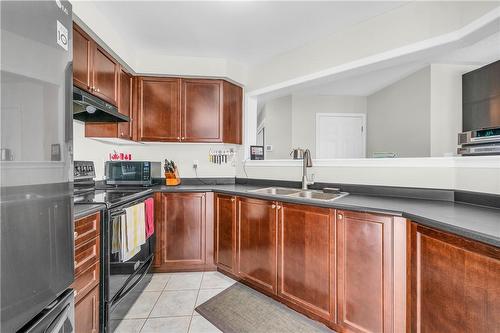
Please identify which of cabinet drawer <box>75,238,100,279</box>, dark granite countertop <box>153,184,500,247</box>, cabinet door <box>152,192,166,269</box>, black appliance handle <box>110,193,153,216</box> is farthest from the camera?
cabinet door <box>152,192,166,269</box>

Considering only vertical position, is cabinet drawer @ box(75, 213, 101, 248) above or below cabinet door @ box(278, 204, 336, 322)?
above

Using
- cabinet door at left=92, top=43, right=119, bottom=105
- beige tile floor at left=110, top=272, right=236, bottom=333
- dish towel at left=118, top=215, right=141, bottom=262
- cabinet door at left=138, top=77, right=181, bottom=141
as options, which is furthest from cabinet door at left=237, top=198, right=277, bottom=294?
cabinet door at left=92, top=43, right=119, bottom=105

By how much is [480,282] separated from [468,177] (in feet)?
2.95

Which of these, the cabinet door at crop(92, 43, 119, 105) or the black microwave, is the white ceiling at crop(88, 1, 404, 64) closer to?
the cabinet door at crop(92, 43, 119, 105)

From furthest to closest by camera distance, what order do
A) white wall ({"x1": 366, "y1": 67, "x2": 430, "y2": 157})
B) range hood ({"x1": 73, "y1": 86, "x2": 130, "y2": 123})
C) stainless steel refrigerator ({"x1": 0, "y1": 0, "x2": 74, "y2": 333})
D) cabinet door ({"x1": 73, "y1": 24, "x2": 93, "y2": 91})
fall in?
white wall ({"x1": 366, "y1": 67, "x2": 430, "y2": 157}) → cabinet door ({"x1": 73, "y1": 24, "x2": 93, "y2": 91}) → range hood ({"x1": 73, "y1": 86, "x2": 130, "y2": 123}) → stainless steel refrigerator ({"x1": 0, "y1": 0, "x2": 74, "y2": 333})

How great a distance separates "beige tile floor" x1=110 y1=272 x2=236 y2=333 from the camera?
1.58 meters

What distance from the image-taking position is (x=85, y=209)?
127 centimetres

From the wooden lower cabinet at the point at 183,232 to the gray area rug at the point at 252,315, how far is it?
0.52 metres

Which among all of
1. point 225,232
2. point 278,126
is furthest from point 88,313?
point 278,126

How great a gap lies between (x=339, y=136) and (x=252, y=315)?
357 centimetres

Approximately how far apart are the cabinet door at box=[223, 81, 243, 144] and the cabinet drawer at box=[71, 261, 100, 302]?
1.76m

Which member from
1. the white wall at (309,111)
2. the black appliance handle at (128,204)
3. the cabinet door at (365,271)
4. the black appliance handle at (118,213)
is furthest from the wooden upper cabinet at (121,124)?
the white wall at (309,111)

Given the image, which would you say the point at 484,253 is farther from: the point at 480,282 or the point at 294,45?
the point at 294,45

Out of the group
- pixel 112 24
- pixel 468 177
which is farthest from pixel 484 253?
pixel 112 24
